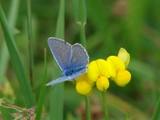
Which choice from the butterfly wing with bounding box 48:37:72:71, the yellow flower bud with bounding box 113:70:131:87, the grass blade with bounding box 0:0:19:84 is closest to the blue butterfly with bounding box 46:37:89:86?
the butterfly wing with bounding box 48:37:72:71

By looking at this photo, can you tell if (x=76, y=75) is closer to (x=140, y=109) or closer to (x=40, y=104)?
(x=40, y=104)

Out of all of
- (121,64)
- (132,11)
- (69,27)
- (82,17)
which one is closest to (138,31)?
(132,11)

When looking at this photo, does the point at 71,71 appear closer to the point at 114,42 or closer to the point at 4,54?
the point at 4,54

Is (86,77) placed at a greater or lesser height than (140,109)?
greater

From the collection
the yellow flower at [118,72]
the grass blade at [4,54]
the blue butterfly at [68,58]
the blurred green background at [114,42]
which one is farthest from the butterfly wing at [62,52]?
the blurred green background at [114,42]

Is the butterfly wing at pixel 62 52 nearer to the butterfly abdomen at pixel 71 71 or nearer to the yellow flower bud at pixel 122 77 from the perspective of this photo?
the butterfly abdomen at pixel 71 71

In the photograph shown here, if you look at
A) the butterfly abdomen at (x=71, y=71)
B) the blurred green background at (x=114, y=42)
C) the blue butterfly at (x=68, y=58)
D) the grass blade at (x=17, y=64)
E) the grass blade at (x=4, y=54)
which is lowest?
the blurred green background at (x=114, y=42)

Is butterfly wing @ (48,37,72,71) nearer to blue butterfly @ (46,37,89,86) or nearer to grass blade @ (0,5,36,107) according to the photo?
blue butterfly @ (46,37,89,86)

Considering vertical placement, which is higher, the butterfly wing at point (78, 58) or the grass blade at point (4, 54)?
the butterfly wing at point (78, 58)
